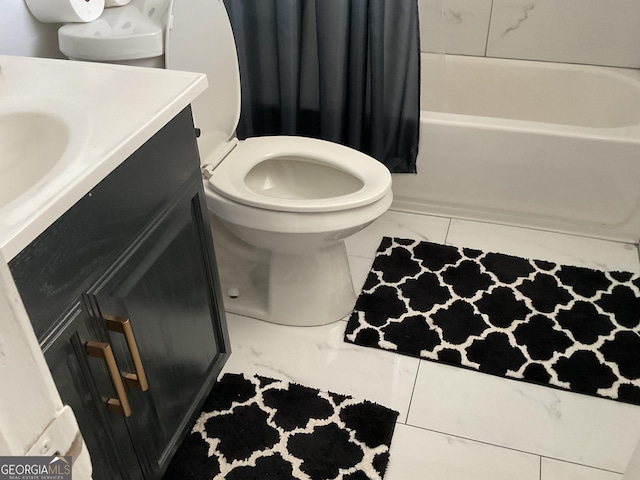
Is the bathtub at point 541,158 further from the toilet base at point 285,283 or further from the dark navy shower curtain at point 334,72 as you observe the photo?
the toilet base at point 285,283

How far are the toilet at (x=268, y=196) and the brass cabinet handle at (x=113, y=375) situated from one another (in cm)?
63

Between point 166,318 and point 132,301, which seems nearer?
point 132,301

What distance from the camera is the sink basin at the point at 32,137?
1000 millimetres

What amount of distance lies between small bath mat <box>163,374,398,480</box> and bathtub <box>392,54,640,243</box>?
0.96 m

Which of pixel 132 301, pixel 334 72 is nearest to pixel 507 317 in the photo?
pixel 334 72

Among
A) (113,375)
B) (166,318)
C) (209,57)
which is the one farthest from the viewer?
(209,57)

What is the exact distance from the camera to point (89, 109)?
3.45 ft

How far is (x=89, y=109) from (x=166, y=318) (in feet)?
1.40

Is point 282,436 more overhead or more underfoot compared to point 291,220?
more underfoot

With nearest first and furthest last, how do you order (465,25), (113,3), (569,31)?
(113,3) → (569,31) → (465,25)

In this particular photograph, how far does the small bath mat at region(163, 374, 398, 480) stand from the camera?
4.68ft

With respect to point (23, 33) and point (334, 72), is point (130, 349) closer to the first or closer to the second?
point (23, 33)

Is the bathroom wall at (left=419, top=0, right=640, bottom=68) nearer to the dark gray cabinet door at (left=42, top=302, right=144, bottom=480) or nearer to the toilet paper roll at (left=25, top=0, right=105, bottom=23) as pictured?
the toilet paper roll at (left=25, top=0, right=105, bottom=23)

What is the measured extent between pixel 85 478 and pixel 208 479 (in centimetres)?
99
